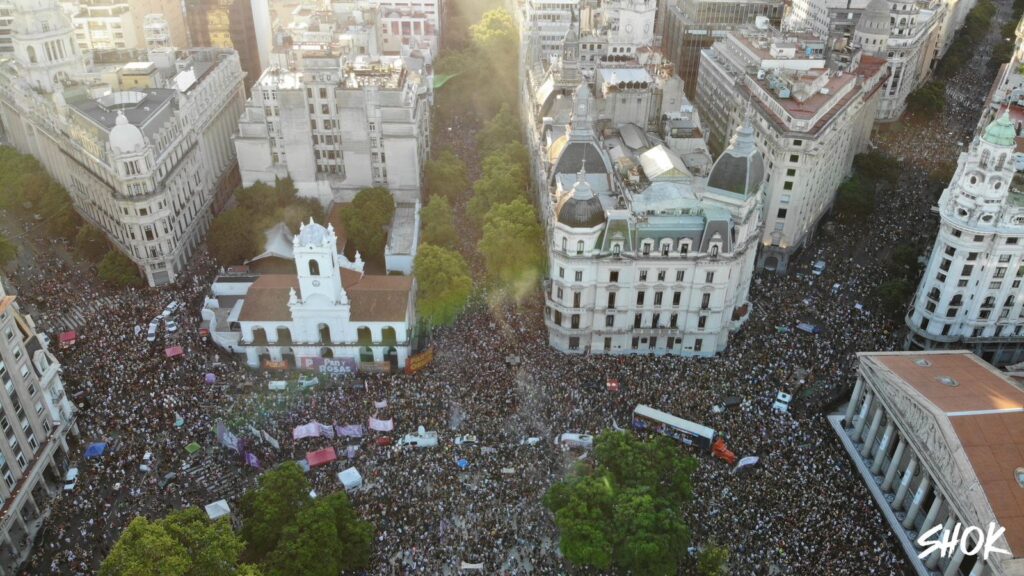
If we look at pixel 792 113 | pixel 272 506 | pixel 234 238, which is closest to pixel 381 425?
pixel 272 506

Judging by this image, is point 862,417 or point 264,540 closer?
point 264,540

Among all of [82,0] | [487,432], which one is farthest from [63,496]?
[82,0]

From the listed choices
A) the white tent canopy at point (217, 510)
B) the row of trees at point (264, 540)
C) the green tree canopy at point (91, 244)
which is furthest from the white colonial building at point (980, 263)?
the green tree canopy at point (91, 244)

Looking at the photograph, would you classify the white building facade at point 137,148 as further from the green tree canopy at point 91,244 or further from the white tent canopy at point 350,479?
the white tent canopy at point 350,479

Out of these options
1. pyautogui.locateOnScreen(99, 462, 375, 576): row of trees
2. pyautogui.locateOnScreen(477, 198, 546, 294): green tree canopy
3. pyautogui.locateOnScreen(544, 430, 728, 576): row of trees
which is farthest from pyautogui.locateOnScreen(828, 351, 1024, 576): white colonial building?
pyautogui.locateOnScreen(99, 462, 375, 576): row of trees

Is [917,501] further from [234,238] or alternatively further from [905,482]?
[234,238]

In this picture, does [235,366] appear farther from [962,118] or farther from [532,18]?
[962,118]

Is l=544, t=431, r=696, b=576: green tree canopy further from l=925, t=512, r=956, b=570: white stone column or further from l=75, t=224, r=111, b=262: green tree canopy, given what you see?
l=75, t=224, r=111, b=262: green tree canopy
